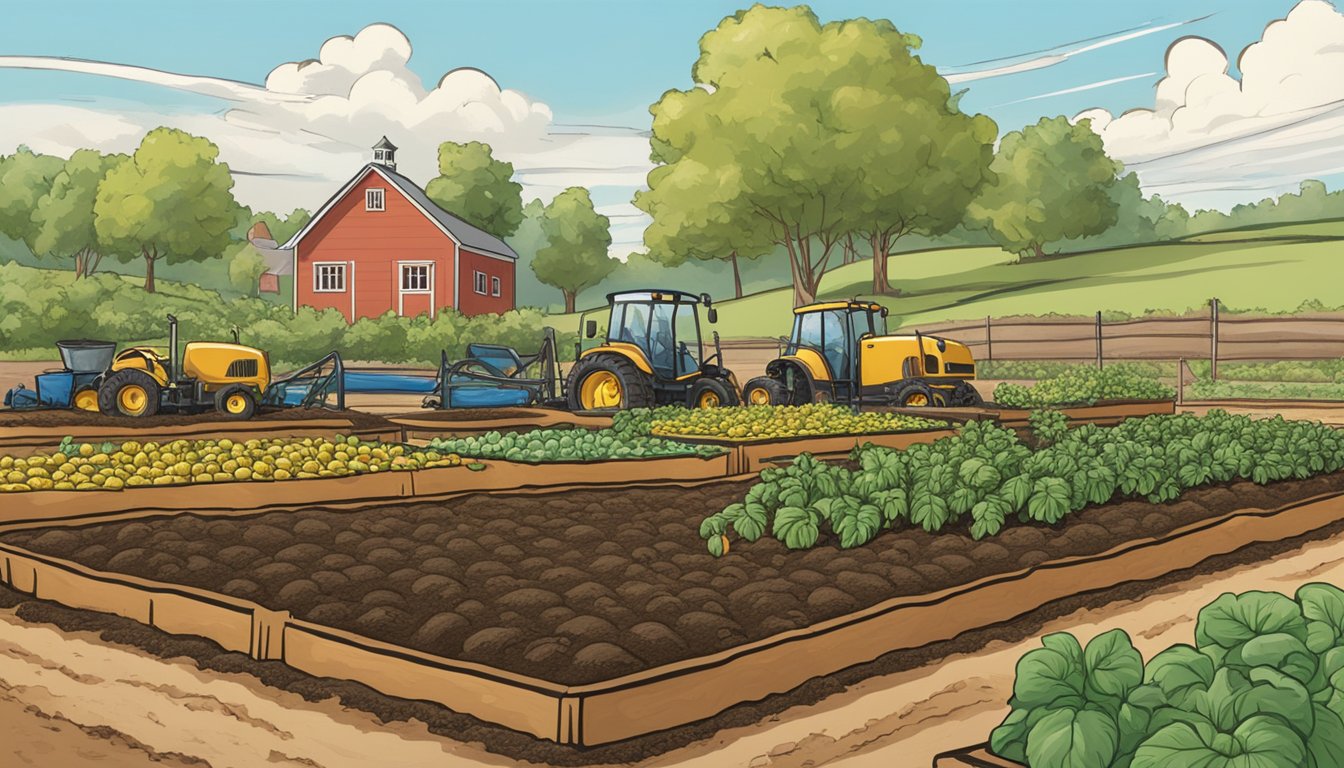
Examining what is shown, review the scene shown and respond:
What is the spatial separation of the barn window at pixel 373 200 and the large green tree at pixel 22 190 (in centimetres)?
3352

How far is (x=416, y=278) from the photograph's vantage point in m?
32.7

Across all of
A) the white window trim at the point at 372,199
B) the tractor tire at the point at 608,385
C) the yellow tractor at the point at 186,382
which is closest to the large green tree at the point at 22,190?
the white window trim at the point at 372,199

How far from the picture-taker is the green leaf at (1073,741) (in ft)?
6.52

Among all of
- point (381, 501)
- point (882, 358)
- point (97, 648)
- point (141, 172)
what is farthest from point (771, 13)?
point (97, 648)

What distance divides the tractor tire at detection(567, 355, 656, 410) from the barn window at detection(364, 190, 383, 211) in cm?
2096

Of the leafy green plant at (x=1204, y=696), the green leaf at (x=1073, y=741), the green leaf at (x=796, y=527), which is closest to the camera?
the leafy green plant at (x=1204, y=696)

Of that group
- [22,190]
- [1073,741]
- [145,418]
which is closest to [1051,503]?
[1073,741]

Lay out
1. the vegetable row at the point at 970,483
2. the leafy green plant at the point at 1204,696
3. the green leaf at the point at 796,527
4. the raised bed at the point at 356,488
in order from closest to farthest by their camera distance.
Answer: the leafy green plant at the point at 1204,696 < the green leaf at the point at 796,527 < the vegetable row at the point at 970,483 < the raised bed at the point at 356,488

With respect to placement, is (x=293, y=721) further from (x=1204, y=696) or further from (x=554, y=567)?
(x=1204, y=696)

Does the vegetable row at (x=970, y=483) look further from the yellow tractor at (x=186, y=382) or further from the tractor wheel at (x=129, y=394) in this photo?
the tractor wheel at (x=129, y=394)

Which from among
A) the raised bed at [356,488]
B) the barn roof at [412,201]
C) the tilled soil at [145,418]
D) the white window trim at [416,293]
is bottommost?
the raised bed at [356,488]

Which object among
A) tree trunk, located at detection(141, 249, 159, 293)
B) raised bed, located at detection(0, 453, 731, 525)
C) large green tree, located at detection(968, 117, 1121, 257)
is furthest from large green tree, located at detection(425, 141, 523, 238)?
raised bed, located at detection(0, 453, 731, 525)

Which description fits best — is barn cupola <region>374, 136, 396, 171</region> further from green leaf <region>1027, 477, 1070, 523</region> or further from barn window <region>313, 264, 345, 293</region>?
green leaf <region>1027, 477, 1070, 523</region>

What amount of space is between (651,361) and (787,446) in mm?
4389
